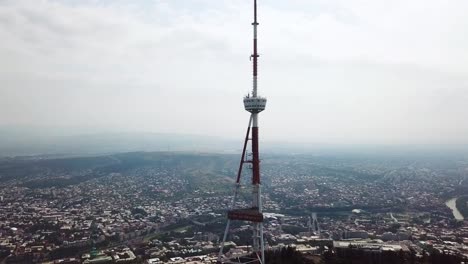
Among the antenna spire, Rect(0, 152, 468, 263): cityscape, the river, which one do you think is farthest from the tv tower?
the river

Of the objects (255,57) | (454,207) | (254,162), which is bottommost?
(454,207)

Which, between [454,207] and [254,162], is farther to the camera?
[454,207]

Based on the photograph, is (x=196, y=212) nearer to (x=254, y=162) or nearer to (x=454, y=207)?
(x=254, y=162)

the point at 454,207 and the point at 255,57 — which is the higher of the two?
the point at 255,57

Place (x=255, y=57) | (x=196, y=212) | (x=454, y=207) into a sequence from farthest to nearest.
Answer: (x=454, y=207)
(x=196, y=212)
(x=255, y=57)

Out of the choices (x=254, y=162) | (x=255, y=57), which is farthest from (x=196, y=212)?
(x=255, y=57)

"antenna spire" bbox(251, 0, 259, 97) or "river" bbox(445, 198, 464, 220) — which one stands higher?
"antenna spire" bbox(251, 0, 259, 97)

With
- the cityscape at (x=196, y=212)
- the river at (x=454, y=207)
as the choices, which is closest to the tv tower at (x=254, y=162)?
the cityscape at (x=196, y=212)

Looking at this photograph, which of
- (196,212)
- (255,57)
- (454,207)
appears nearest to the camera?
(255,57)

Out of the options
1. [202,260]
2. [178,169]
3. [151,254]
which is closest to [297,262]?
[202,260]

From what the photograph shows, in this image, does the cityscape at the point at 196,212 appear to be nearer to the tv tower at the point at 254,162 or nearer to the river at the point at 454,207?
the river at the point at 454,207

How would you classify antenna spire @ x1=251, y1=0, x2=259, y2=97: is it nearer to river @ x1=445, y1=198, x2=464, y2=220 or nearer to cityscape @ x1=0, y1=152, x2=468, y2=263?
cityscape @ x1=0, y1=152, x2=468, y2=263

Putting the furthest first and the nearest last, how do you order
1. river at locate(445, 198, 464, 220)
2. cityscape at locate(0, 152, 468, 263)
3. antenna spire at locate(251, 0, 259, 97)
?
river at locate(445, 198, 464, 220) → cityscape at locate(0, 152, 468, 263) → antenna spire at locate(251, 0, 259, 97)
